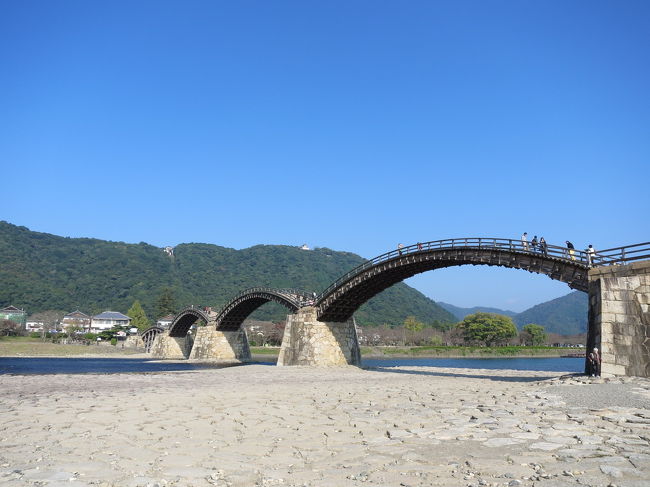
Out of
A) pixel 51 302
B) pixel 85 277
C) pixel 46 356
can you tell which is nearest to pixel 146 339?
pixel 46 356

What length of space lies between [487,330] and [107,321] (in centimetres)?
10801

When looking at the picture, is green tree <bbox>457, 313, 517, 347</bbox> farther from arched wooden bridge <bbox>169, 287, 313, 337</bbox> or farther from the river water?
arched wooden bridge <bbox>169, 287, 313, 337</bbox>

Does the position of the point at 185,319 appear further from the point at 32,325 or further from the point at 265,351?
the point at 32,325

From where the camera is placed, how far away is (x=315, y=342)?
4481cm

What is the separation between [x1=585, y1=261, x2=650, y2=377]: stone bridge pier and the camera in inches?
770

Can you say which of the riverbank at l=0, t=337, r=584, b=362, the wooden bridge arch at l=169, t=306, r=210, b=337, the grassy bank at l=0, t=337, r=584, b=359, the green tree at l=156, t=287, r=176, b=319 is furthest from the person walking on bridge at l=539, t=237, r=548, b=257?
the green tree at l=156, t=287, r=176, b=319

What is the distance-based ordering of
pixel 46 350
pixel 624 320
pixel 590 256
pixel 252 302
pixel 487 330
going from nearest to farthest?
pixel 624 320, pixel 590 256, pixel 252 302, pixel 46 350, pixel 487 330

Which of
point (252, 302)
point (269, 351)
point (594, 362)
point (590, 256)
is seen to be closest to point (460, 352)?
point (269, 351)

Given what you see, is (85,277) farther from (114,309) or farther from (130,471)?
(130,471)

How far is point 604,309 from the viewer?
21.1m

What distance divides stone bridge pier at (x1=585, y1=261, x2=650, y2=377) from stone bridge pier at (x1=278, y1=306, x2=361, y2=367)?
2641 centimetres

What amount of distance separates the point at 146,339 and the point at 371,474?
359 feet

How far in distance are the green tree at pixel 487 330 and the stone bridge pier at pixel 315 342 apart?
Answer: 282 feet

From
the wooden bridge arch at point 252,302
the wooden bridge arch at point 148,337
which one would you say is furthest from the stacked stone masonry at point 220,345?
the wooden bridge arch at point 148,337
